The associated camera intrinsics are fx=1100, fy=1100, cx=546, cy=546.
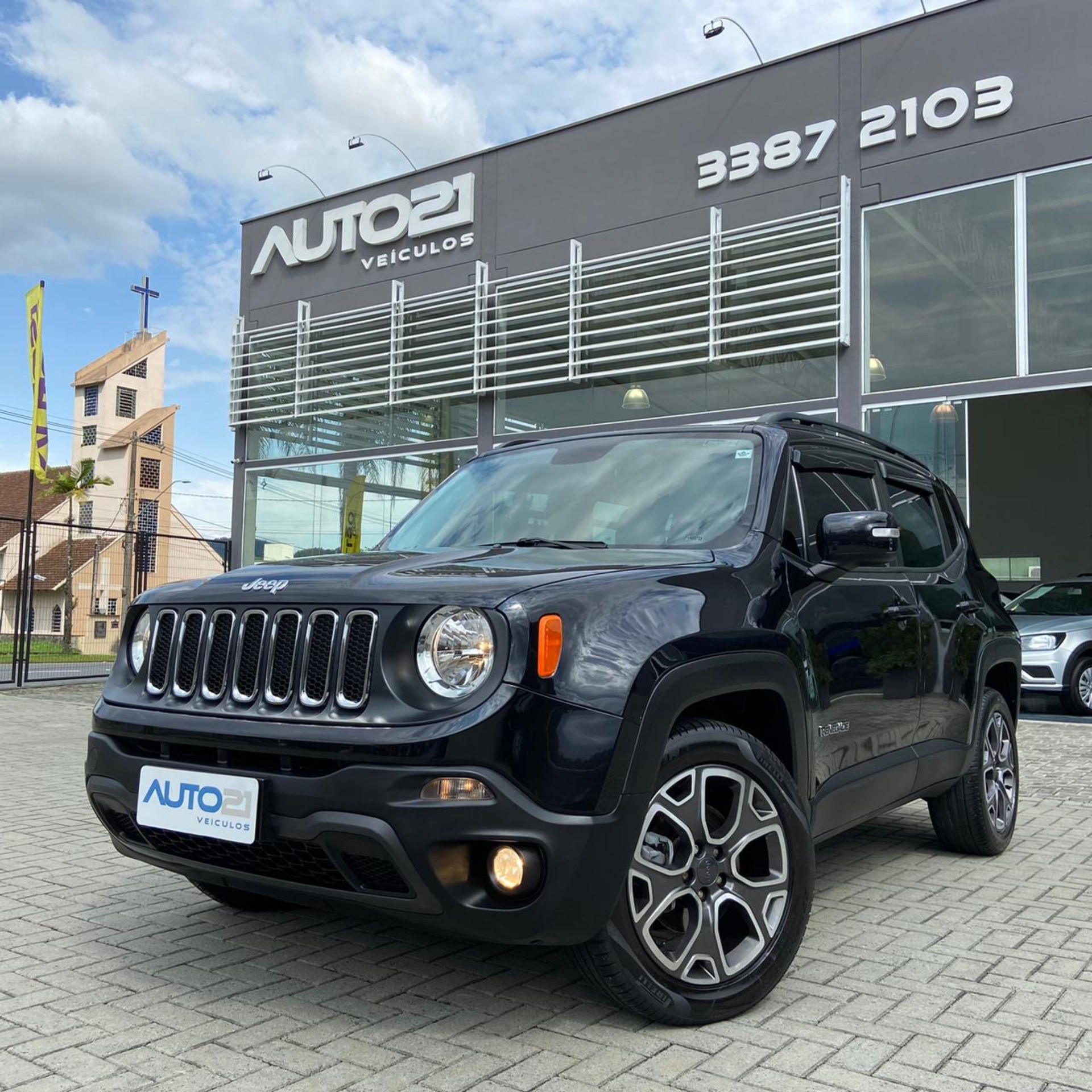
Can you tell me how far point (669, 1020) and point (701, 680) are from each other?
3.00 feet

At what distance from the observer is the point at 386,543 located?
443 cm

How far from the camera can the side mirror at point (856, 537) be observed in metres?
3.59

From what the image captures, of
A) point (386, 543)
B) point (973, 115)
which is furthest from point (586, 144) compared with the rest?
point (386, 543)

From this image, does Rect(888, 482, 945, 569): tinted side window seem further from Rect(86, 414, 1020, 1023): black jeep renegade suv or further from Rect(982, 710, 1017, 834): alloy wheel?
Rect(982, 710, 1017, 834): alloy wheel

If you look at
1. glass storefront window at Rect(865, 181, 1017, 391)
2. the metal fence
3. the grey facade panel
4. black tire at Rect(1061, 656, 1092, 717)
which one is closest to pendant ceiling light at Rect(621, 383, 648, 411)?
the grey facade panel

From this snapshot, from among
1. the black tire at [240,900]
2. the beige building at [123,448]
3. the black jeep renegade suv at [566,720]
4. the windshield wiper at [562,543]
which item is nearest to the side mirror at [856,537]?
the black jeep renegade suv at [566,720]

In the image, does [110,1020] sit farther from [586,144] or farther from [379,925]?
[586,144]

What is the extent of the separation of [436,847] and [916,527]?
3102mm

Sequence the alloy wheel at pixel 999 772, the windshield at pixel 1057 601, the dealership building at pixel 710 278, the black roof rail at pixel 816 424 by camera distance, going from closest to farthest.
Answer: the black roof rail at pixel 816 424, the alloy wheel at pixel 999 772, the dealership building at pixel 710 278, the windshield at pixel 1057 601

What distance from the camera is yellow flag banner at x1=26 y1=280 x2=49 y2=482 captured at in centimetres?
1631

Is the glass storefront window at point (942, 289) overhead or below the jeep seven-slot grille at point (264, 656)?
overhead

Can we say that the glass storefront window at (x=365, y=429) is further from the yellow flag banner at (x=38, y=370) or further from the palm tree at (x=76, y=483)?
the palm tree at (x=76, y=483)

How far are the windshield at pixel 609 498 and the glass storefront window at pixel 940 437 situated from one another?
8546 millimetres

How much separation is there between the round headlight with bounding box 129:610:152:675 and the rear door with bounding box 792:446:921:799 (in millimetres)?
2065
